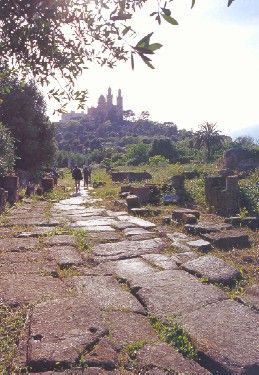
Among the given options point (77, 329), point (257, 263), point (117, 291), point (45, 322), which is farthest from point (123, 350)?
point (257, 263)

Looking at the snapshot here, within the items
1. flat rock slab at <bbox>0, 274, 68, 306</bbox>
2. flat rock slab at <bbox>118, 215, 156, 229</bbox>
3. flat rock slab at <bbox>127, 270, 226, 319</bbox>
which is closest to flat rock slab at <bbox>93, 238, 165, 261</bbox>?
flat rock slab at <bbox>127, 270, 226, 319</bbox>

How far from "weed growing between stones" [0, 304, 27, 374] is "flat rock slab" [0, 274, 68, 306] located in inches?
6.3

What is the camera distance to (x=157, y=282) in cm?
388

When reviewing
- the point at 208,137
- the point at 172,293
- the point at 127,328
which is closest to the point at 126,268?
the point at 172,293

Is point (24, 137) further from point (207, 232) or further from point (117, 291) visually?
point (117, 291)

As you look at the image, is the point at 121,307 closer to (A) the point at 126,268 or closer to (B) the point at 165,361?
(B) the point at 165,361

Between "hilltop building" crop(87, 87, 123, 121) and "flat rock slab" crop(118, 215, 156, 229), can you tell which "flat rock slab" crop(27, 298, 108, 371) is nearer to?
"flat rock slab" crop(118, 215, 156, 229)

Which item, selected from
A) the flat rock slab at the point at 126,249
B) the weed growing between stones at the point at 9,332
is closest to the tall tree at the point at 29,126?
the flat rock slab at the point at 126,249

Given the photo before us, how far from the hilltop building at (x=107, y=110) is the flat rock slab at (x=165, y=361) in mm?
139450

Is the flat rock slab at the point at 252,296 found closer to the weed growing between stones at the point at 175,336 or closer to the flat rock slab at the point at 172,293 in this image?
the flat rock slab at the point at 172,293

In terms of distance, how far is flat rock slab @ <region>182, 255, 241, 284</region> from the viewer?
13.1 ft

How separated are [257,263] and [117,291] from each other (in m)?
1.82

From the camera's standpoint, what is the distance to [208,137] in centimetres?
5012

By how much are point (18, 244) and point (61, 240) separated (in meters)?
0.61
